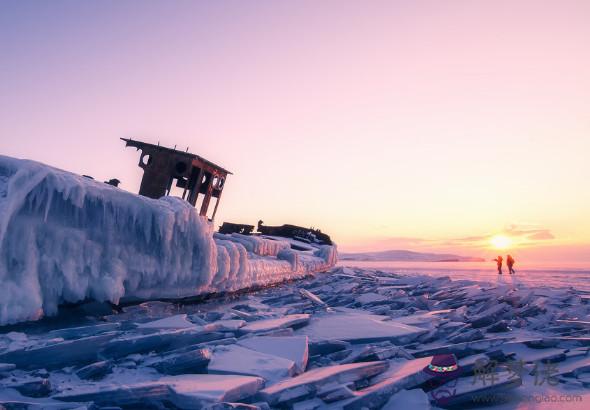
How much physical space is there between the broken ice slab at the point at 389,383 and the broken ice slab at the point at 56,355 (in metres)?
2.54

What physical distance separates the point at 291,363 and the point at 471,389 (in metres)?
1.39

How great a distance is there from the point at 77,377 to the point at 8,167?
10.2 ft

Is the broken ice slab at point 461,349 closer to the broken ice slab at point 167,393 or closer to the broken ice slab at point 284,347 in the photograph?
the broken ice slab at point 284,347

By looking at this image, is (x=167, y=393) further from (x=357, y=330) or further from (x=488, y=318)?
(x=488, y=318)

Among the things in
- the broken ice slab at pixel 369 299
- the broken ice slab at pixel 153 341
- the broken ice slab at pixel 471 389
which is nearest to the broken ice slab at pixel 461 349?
the broken ice slab at pixel 471 389

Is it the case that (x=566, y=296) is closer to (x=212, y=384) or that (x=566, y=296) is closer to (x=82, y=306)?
(x=212, y=384)

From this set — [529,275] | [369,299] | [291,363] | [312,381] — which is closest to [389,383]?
[312,381]

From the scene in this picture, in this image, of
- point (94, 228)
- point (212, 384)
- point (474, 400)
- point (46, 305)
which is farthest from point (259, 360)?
point (94, 228)

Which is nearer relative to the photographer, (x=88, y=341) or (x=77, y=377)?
(x=77, y=377)

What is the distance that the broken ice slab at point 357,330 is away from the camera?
4.48 m

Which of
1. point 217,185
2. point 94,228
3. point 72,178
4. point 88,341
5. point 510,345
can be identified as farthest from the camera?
point 217,185

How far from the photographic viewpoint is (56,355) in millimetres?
3623

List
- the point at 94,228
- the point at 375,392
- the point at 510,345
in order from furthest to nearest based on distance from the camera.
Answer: the point at 94,228 → the point at 510,345 → the point at 375,392

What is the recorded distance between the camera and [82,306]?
5590 millimetres
